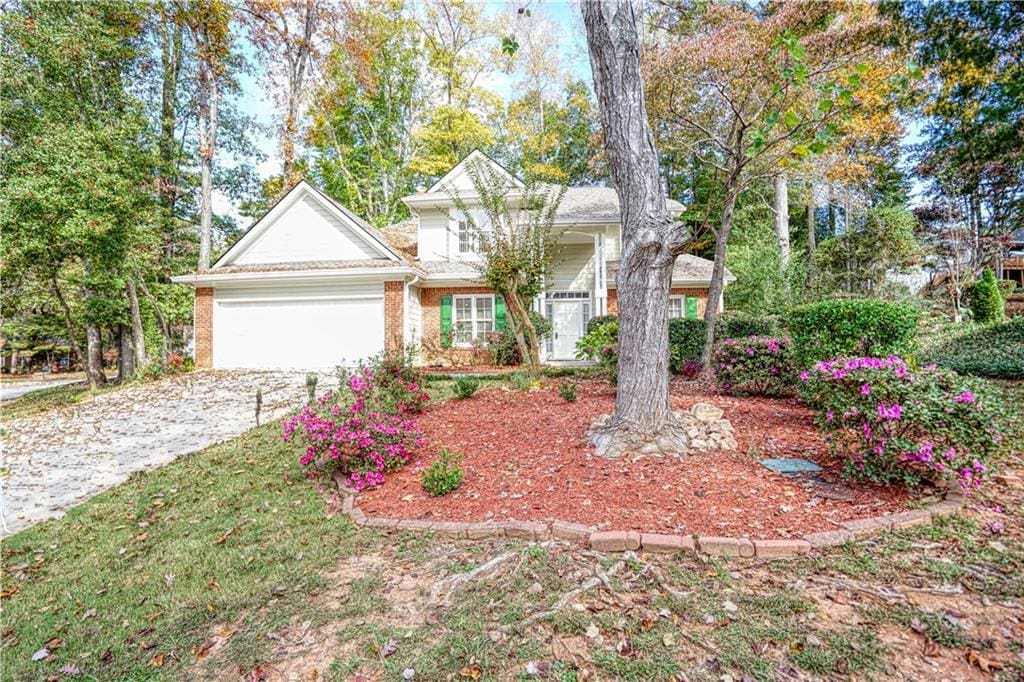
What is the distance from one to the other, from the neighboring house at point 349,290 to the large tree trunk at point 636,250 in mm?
8143

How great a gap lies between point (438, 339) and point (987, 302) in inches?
675

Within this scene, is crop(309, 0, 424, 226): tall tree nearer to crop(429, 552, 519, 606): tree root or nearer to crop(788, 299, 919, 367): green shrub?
crop(788, 299, 919, 367): green shrub

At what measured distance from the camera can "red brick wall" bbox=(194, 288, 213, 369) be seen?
13539mm

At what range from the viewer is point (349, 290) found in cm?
1323

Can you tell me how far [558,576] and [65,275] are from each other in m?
16.7

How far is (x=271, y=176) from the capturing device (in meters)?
20.6

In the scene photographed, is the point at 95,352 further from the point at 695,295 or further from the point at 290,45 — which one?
the point at 695,295

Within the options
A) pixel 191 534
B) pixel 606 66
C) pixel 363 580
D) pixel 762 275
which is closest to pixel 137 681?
pixel 363 580

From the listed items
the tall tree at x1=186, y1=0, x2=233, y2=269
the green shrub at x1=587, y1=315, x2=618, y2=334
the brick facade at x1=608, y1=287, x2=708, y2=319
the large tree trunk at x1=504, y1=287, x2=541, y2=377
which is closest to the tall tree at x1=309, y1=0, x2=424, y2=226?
the tall tree at x1=186, y1=0, x2=233, y2=269

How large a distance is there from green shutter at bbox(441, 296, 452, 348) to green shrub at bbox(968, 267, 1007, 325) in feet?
53.7

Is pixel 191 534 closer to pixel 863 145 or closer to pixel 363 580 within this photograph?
pixel 363 580

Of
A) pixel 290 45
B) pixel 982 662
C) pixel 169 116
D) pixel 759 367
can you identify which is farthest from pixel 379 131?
pixel 982 662

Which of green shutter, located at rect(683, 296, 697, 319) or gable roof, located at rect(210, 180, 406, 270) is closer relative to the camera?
gable roof, located at rect(210, 180, 406, 270)

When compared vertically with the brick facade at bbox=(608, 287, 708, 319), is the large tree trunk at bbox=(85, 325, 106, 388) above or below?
below
